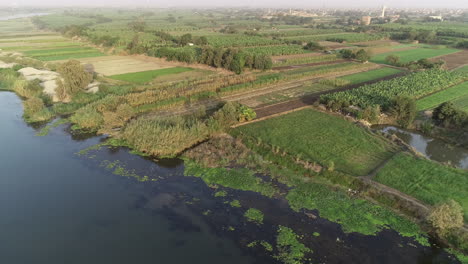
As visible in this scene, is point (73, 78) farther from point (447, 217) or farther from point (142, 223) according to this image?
point (447, 217)

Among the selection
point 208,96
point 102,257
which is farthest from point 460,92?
point 102,257

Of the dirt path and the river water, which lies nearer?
the river water

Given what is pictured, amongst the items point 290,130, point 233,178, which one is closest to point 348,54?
point 290,130

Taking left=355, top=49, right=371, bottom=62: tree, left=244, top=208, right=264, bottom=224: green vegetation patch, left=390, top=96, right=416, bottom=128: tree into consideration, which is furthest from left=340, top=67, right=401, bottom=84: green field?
left=244, top=208, right=264, bottom=224: green vegetation patch

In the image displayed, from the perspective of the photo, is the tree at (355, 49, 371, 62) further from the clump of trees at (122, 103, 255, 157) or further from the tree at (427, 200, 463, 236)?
the tree at (427, 200, 463, 236)

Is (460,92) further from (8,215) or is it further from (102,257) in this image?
(8,215)

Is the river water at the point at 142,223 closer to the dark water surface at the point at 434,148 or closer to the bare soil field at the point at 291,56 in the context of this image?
the dark water surface at the point at 434,148
